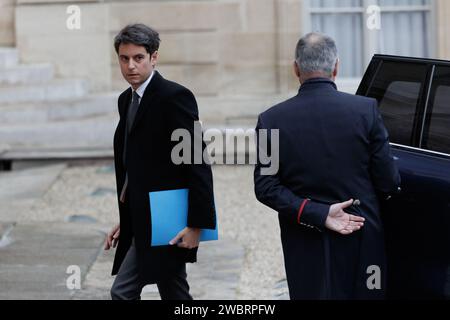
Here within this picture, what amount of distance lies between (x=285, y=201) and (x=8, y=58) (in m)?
8.82

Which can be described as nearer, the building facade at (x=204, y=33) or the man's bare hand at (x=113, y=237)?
the man's bare hand at (x=113, y=237)

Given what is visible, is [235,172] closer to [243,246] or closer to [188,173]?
[243,246]

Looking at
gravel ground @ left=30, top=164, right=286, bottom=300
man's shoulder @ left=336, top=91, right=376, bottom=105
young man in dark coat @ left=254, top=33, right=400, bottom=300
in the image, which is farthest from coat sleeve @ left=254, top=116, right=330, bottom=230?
gravel ground @ left=30, top=164, right=286, bottom=300

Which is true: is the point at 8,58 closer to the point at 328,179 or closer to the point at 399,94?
the point at 399,94

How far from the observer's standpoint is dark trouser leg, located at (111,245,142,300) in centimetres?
502

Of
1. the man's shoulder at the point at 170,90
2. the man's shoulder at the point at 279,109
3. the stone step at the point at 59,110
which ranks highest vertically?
the man's shoulder at the point at 170,90

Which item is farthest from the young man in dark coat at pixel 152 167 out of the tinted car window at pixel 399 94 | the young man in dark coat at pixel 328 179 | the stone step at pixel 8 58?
the stone step at pixel 8 58

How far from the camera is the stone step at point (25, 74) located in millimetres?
12555

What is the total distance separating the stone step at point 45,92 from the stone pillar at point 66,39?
23 cm

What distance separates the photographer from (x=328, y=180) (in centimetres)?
454

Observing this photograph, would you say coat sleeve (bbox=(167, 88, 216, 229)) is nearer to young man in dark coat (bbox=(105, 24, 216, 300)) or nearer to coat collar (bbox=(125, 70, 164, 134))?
young man in dark coat (bbox=(105, 24, 216, 300))

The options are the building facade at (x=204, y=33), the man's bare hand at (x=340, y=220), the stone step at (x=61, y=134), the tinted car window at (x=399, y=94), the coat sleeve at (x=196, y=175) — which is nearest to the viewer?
the man's bare hand at (x=340, y=220)

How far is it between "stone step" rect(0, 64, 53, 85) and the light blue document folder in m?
8.09

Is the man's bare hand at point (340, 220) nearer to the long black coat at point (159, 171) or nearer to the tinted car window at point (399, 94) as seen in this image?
the long black coat at point (159, 171)
